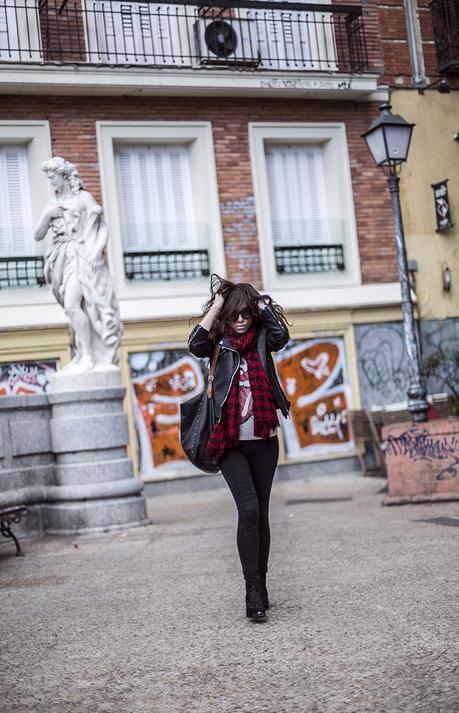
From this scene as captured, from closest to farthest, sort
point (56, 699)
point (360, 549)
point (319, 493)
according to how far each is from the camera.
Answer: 1. point (56, 699)
2. point (360, 549)
3. point (319, 493)

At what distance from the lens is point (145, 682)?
16.1 ft

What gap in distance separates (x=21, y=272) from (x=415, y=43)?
840 cm

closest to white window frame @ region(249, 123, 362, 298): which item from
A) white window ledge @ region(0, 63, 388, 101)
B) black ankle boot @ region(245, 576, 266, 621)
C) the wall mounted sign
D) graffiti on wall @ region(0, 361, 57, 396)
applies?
white window ledge @ region(0, 63, 388, 101)

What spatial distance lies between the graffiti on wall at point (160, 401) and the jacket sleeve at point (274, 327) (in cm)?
1121

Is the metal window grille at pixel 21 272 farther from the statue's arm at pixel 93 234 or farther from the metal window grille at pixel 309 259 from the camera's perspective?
the statue's arm at pixel 93 234

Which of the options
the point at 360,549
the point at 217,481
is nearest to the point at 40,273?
the point at 217,481

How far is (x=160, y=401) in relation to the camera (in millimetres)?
17547

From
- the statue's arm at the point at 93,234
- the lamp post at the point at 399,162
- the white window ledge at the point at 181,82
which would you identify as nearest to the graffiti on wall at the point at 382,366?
the white window ledge at the point at 181,82

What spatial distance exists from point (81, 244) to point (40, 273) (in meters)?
5.76

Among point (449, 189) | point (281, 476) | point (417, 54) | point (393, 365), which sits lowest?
point (281, 476)

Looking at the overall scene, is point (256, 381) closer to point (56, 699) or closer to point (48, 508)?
point (56, 699)

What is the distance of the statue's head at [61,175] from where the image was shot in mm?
11695

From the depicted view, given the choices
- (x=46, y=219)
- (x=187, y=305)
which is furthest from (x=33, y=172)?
(x=46, y=219)

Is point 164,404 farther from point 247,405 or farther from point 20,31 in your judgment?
point 247,405
